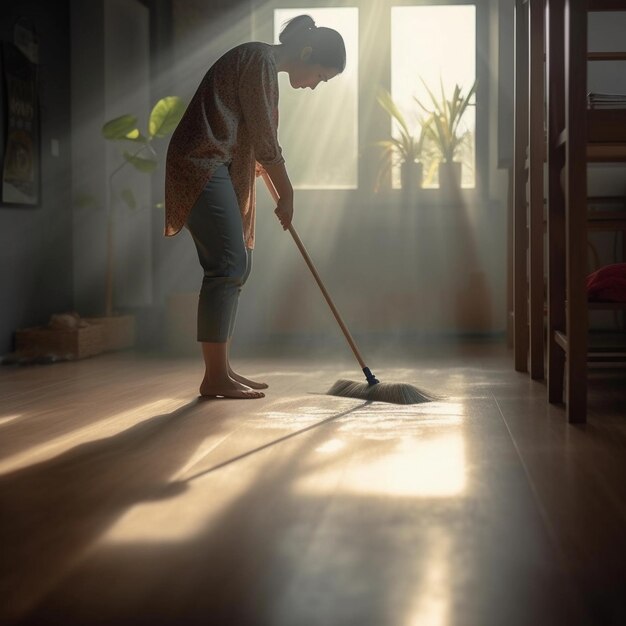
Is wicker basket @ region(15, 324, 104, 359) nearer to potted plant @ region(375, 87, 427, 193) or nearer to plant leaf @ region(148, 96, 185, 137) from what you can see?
plant leaf @ region(148, 96, 185, 137)

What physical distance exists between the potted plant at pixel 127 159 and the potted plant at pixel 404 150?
1.09 m

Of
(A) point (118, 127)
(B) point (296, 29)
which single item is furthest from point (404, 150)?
(B) point (296, 29)

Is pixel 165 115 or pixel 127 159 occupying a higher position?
pixel 165 115

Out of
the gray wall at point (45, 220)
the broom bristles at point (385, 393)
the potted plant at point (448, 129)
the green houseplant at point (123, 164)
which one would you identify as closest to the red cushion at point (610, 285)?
the broom bristles at point (385, 393)

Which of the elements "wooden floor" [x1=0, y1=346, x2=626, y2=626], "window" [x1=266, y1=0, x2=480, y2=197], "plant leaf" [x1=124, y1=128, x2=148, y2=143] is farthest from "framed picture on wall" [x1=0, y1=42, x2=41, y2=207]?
"wooden floor" [x1=0, y1=346, x2=626, y2=626]

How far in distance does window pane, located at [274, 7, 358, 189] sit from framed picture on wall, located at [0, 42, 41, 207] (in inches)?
54.5

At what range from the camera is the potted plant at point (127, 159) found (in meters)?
4.28

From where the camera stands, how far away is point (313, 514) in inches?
53.2

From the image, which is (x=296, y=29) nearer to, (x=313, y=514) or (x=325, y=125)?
(x=313, y=514)

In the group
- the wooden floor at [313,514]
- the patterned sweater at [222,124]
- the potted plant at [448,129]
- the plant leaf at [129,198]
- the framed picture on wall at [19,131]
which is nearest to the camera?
the wooden floor at [313,514]

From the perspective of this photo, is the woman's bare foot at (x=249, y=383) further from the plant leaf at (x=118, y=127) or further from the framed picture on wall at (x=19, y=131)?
the plant leaf at (x=118, y=127)

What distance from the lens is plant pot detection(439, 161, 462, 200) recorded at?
15.9 ft

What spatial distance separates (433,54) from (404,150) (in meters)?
0.56

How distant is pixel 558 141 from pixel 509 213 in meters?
2.01
